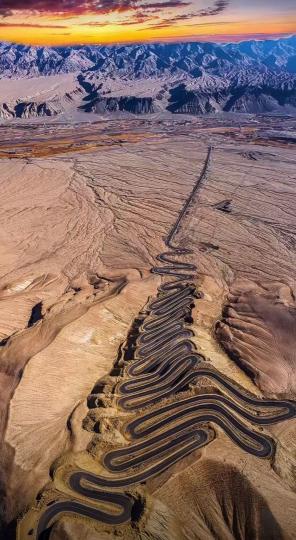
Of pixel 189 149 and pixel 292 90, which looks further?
pixel 292 90

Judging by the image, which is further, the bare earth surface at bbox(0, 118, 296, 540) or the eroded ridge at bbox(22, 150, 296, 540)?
the eroded ridge at bbox(22, 150, 296, 540)

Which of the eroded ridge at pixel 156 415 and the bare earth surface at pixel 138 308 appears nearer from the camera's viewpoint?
the bare earth surface at pixel 138 308

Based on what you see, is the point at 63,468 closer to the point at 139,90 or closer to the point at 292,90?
the point at 292,90

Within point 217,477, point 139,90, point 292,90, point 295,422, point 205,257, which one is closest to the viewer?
point 217,477

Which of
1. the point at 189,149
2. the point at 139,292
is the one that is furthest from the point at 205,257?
the point at 189,149
